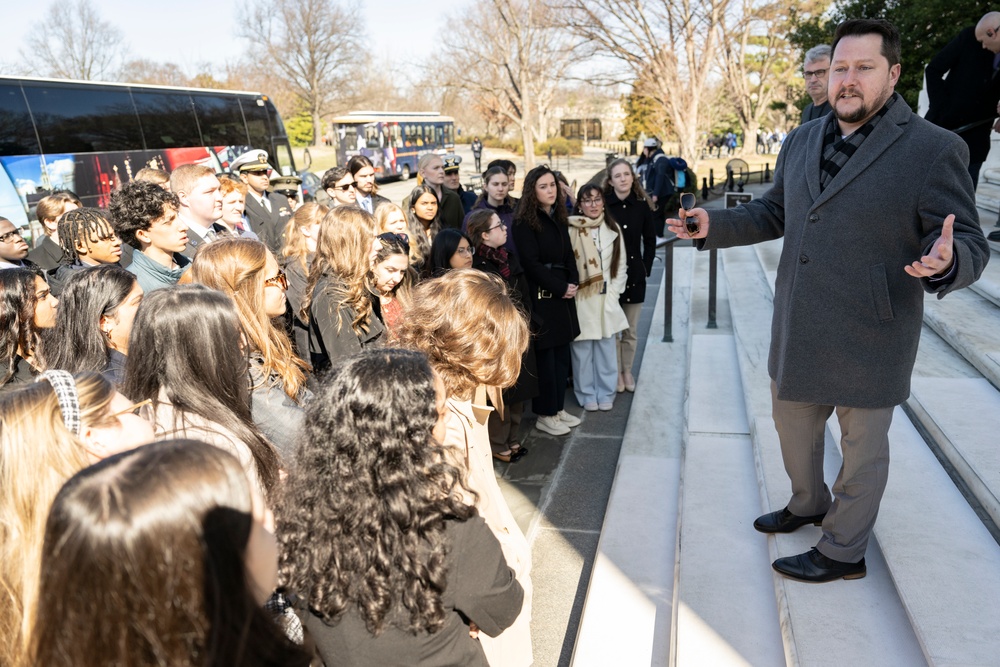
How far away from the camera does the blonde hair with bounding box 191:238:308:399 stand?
268cm

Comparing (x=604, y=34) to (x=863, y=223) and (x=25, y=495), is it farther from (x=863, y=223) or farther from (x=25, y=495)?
(x=25, y=495)

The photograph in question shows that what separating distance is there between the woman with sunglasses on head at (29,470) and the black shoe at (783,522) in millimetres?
2570

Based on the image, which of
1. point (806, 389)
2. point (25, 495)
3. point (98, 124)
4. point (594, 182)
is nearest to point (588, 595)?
point (806, 389)

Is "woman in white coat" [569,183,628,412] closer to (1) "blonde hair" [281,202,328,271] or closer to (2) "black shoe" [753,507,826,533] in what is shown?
(1) "blonde hair" [281,202,328,271]

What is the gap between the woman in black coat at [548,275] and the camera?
4.71m

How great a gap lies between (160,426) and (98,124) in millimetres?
12589

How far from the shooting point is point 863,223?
2342mm

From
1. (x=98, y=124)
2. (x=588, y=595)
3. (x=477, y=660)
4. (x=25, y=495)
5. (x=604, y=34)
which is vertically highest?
(x=604, y=34)

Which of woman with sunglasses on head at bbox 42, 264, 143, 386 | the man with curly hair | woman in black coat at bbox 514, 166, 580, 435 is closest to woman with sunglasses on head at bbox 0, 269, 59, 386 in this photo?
woman with sunglasses on head at bbox 42, 264, 143, 386

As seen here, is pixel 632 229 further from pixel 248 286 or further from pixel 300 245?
pixel 248 286

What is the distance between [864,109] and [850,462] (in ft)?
4.05

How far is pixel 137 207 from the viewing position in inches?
145

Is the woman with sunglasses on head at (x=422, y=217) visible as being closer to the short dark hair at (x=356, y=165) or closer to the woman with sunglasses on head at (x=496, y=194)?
the woman with sunglasses on head at (x=496, y=194)

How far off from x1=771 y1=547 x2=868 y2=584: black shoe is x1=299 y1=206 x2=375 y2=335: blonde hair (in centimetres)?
208
